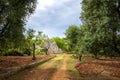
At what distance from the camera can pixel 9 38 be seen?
25625 mm

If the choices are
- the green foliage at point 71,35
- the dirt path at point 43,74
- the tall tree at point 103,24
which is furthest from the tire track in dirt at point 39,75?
the green foliage at point 71,35

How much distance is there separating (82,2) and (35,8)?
25.9 ft

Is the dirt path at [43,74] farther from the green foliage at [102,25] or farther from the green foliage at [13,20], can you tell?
the green foliage at [102,25]

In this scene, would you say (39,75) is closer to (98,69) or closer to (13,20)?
(13,20)

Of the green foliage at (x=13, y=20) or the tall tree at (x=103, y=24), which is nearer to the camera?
the green foliage at (x=13, y=20)

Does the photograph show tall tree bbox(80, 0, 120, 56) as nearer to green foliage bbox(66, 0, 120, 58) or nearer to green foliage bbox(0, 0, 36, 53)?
green foliage bbox(66, 0, 120, 58)

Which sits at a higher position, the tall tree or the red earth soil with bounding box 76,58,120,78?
the tall tree

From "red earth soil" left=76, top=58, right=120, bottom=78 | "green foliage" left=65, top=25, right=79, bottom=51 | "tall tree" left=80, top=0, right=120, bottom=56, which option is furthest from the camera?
"green foliage" left=65, top=25, right=79, bottom=51

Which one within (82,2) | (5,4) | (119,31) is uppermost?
(82,2)

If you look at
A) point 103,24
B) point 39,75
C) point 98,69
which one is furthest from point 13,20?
point 98,69

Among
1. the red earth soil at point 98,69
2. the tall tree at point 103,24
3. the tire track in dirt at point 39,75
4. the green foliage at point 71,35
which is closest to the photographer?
the tire track in dirt at point 39,75

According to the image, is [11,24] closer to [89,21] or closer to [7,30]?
[7,30]

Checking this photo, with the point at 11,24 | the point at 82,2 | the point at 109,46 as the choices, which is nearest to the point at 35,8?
the point at 11,24

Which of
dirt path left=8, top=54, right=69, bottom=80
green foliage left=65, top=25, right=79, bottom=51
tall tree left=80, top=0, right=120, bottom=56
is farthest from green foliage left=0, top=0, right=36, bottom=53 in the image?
green foliage left=65, top=25, right=79, bottom=51
